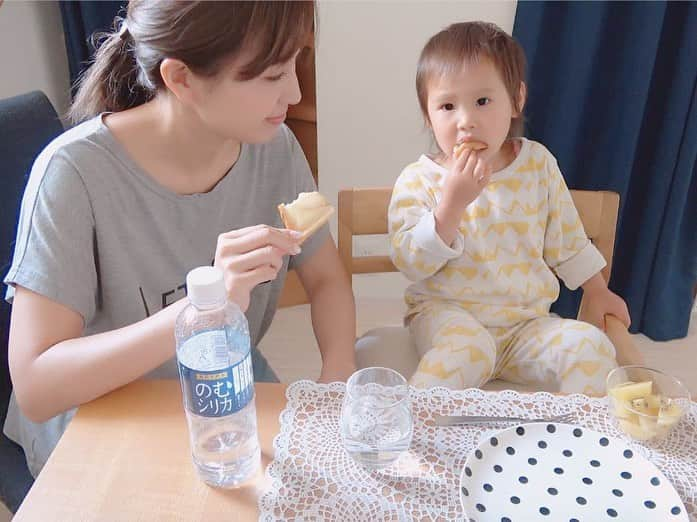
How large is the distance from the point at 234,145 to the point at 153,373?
17.0 inches

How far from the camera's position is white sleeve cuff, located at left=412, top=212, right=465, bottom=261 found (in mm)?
1222

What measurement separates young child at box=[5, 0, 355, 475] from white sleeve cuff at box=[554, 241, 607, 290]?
1.72ft

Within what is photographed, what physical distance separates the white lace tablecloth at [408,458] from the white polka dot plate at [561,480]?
0.03 m

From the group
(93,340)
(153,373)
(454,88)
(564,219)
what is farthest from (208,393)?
(564,219)

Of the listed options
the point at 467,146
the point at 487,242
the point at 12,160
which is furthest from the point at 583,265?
the point at 12,160

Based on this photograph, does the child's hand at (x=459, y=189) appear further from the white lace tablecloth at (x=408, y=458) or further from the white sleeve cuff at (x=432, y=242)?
the white lace tablecloth at (x=408, y=458)

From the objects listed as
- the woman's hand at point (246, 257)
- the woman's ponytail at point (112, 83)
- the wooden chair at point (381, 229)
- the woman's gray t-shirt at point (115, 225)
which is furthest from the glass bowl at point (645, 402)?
the woman's ponytail at point (112, 83)

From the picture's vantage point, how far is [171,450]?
31.3 inches

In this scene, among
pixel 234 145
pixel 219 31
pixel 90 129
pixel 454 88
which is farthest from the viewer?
pixel 454 88

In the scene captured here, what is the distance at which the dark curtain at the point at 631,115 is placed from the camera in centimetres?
194

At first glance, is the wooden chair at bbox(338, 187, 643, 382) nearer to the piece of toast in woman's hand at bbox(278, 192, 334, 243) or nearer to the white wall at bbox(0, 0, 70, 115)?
the piece of toast in woman's hand at bbox(278, 192, 334, 243)

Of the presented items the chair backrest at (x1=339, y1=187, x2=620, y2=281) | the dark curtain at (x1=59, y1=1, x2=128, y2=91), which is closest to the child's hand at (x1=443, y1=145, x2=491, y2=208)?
the chair backrest at (x1=339, y1=187, x2=620, y2=281)

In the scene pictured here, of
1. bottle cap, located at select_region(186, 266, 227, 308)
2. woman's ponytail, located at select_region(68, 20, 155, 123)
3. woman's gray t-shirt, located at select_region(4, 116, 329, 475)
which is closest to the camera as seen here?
bottle cap, located at select_region(186, 266, 227, 308)

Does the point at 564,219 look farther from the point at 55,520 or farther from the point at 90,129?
the point at 55,520
